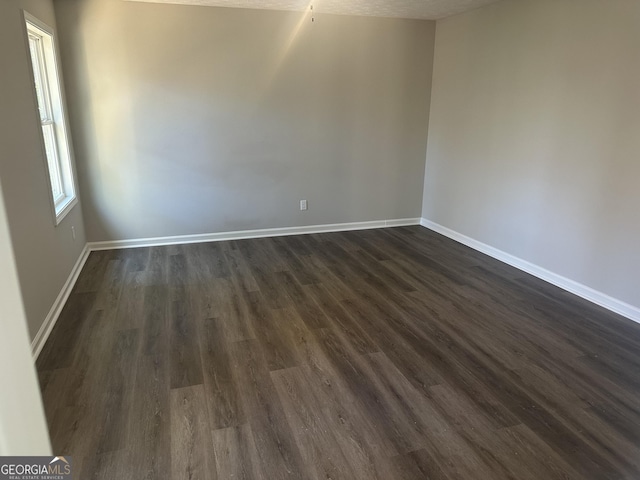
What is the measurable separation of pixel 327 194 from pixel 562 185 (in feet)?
8.34

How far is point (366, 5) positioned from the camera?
169 inches

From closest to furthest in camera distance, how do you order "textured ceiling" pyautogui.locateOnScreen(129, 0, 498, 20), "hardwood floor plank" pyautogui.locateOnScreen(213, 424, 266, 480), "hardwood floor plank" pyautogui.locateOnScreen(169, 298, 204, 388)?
1. "hardwood floor plank" pyautogui.locateOnScreen(213, 424, 266, 480)
2. "hardwood floor plank" pyautogui.locateOnScreen(169, 298, 204, 388)
3. "textured ceiling" pyautogui.locateOnScreen(129, 0, 498, 20)

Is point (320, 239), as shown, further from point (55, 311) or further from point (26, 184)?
point (26, 184)

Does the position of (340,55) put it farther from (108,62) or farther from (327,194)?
(108,62)

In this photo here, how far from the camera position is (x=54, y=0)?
395 centimetres

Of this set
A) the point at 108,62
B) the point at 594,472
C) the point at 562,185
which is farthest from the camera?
the point at 108,62

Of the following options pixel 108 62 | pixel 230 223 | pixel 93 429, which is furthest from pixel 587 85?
pixel 108 62

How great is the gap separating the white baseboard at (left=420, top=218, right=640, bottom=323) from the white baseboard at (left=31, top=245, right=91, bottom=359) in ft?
12.7

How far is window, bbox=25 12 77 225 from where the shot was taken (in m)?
3.65

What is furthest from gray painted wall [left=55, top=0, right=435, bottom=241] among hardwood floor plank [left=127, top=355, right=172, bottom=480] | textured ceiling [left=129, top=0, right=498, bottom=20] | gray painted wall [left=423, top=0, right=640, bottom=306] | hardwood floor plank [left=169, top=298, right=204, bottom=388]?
hardwood floor plank [left=127, top=355, right=172, bottom=480]

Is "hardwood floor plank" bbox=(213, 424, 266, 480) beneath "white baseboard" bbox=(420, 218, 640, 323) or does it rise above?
beneath

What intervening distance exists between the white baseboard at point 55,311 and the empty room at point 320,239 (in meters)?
→ 0.03

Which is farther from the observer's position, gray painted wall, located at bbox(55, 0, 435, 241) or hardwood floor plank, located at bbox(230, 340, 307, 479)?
gray painted wall, located at bbox(55, 0, 435, 241)

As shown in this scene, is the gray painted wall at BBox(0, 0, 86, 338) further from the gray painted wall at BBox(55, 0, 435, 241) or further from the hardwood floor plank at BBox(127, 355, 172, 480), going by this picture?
the gray painted wall at BBox(55, 0, 435, 241)
